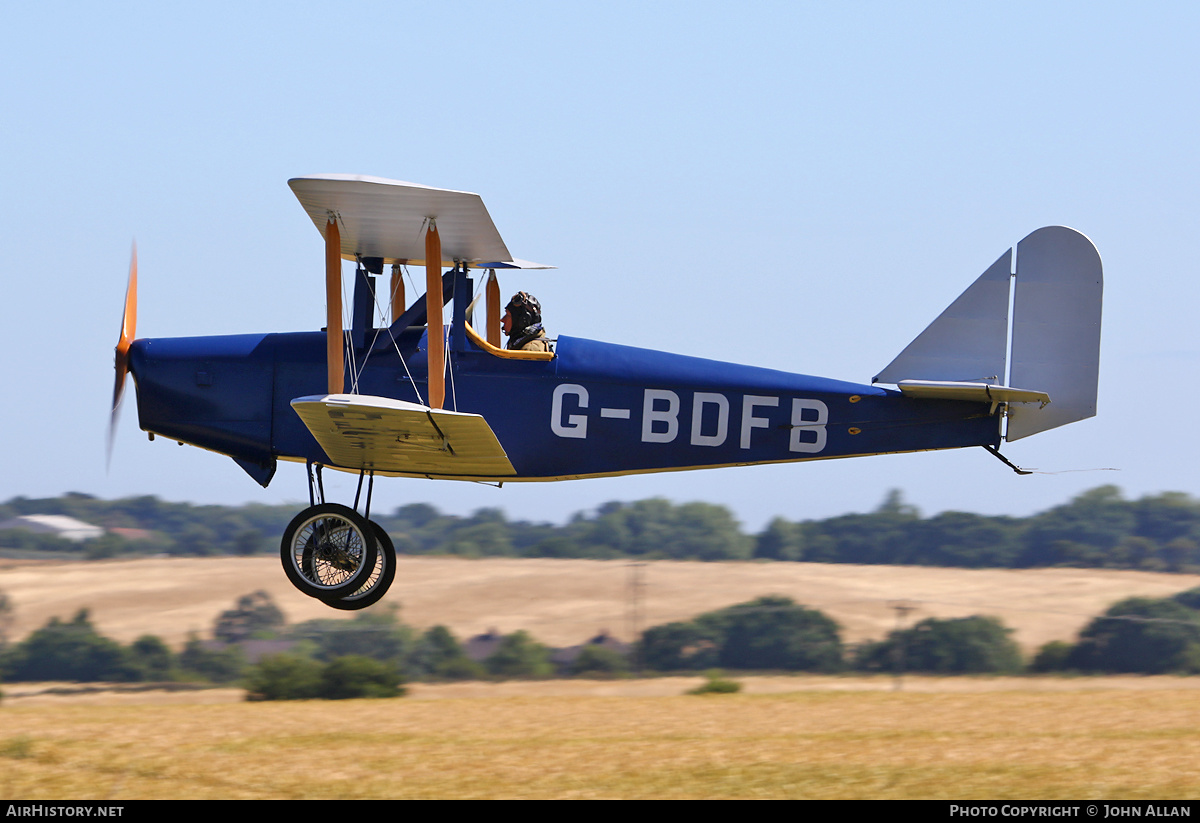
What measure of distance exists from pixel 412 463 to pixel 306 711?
1362 cm

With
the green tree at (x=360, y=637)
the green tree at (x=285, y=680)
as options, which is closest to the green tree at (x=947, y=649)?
the green tree at (x=360, y=637)

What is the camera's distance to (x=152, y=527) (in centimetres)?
5806

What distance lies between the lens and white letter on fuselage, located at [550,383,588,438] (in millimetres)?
9758

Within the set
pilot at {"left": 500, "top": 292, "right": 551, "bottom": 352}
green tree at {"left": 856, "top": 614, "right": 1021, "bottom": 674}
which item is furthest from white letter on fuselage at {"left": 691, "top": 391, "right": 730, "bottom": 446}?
green tree at {"left": 856, "top": 614, "right": 1021, "bottom": 674}

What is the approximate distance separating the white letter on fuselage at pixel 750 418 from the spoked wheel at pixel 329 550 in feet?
10.3

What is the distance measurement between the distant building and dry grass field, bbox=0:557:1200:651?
200 inches

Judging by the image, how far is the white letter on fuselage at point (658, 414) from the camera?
32.3ft

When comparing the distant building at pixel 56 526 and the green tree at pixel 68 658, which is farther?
the distant building at pixel 56 526

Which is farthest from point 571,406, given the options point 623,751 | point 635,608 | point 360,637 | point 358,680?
point 360,637

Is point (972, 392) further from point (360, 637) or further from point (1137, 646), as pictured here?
point (1137, 646)

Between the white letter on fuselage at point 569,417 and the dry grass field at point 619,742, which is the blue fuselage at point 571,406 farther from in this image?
the dry grass field at point 619,742

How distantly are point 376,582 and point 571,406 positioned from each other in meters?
2.11

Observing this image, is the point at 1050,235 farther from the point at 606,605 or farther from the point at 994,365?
the point at 606,605

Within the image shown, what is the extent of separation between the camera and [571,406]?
978 centimetres
